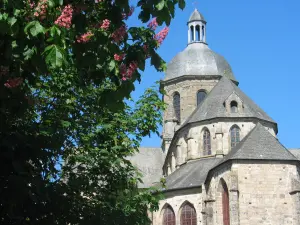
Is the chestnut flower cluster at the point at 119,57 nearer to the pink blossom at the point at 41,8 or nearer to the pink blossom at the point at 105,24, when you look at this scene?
the pink blossom at the point at 105,24

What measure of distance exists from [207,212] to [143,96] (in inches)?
692

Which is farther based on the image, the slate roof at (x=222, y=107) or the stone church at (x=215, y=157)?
the slate roof at (x=222, y=107)

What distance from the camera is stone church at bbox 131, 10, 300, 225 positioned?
103ft

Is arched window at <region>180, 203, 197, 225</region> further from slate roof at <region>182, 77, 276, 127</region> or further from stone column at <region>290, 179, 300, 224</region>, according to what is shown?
stone column at <region>290, 179, 300, 224</region>

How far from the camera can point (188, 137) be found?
41.8m

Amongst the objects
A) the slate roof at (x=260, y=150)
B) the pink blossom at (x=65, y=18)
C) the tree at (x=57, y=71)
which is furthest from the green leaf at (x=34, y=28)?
the slate roof at (x=260, y=150)

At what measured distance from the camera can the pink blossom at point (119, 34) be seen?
772cm

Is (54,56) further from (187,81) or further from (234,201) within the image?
(187,81)

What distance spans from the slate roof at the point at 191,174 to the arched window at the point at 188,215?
141 cm

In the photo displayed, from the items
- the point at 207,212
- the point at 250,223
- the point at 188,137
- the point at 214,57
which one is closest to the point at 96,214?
the point at 250,223

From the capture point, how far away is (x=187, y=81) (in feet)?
172

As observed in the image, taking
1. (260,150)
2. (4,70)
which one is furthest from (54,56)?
(260,150)

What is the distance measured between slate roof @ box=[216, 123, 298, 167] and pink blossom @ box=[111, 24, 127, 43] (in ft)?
81.8

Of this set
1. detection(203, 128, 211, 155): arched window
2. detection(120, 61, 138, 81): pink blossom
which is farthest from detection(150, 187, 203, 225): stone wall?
detection(120, 61, 138, 81): pink blossom
